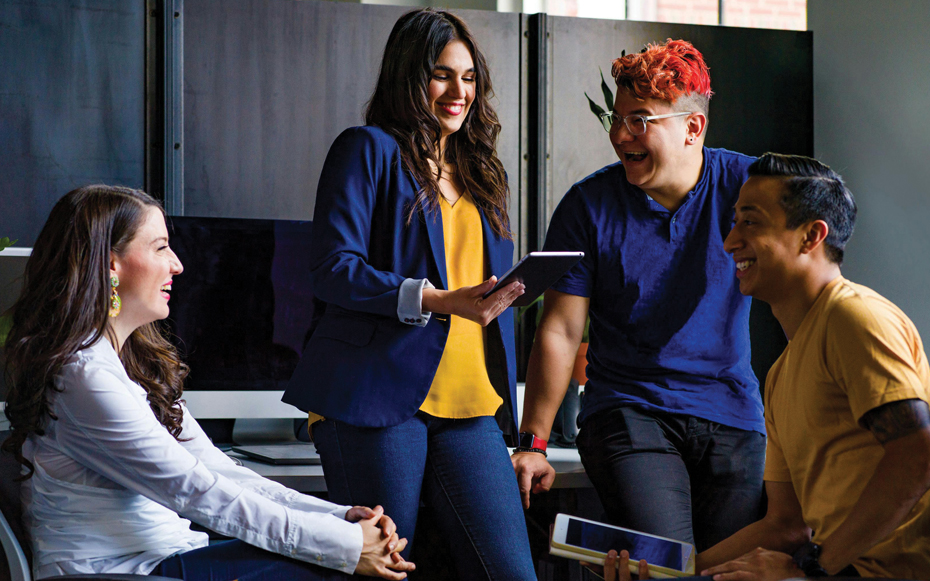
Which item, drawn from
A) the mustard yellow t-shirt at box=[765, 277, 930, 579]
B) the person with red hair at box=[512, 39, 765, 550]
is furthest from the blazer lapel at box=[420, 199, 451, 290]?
the mustard yellow t-shirt at box=[765, 277, 930, 579]

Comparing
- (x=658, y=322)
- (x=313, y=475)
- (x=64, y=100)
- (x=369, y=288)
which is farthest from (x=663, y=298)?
(x=64, y=100)

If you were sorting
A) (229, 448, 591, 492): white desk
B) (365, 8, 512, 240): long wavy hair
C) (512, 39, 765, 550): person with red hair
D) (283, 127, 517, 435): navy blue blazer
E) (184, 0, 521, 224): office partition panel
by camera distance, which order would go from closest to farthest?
(283, 127, 517, 435): navy blue blazer, (365, 8, 512, 240): long wavy hair, (512, 39, 765, 550): person with red hair, (229, 448, 591, 492): white desk, (184, 0, 521, 224): office partition panel

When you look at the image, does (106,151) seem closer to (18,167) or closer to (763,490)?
(18,167)

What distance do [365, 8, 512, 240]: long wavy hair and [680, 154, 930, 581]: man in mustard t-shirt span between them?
20.1 inches

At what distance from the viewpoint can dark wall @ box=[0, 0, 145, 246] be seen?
101 inches

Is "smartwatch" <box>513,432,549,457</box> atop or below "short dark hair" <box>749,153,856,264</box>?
below

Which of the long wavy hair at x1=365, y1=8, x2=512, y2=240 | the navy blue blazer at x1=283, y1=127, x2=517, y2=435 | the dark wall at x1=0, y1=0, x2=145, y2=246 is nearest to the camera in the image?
the navy blue blazer at x1=283, y1=127, x2=517, y2=435

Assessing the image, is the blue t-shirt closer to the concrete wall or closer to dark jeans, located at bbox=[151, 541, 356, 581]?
dark jeans, located at bbox=[151, 541, 356, 581]

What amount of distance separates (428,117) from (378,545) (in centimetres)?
79

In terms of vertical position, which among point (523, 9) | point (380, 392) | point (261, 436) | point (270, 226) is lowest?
point (261, 436)

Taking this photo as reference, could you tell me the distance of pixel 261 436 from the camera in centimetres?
264

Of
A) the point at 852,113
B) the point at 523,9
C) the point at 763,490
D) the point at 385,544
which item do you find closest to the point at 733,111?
the point at 852,113

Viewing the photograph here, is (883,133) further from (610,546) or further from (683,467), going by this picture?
(610,546)

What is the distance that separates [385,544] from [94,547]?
1.51 feet
